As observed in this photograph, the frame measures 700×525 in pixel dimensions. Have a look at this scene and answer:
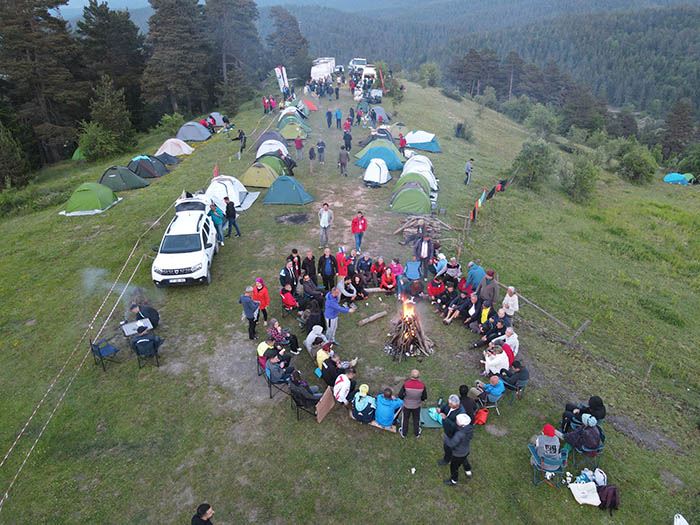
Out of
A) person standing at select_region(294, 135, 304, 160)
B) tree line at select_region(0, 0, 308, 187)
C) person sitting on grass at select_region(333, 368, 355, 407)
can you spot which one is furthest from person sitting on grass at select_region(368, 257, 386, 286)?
tree line at select_region(0, 0, 308, 187)

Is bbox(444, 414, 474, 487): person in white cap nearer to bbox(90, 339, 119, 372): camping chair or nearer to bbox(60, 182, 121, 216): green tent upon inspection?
bbox(90, 339, 119, 372): camping chair

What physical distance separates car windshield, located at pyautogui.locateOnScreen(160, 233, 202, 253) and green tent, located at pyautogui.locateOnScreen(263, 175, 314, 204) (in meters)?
6.58

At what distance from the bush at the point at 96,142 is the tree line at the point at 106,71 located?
9 centimetres

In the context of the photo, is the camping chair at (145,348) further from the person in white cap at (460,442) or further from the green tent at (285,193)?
the green tent at (285,193)

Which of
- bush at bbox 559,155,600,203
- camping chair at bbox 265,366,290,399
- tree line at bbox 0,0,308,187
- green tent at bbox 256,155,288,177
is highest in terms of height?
tree line at bbox 0,0,308,187

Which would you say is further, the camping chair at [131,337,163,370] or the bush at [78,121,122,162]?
the bush at [78,121,122,162]

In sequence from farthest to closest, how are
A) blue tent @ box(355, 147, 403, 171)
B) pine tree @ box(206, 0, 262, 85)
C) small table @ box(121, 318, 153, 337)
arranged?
pine tree @ box(206, 0, 262, 85) < blue tent @ box(355, 147, 403, 171) < small table @ box(121, 318, 153, 337)

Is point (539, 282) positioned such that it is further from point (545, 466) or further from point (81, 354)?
point (81, 354)

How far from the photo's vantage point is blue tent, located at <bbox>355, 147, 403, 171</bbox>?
2484 cm

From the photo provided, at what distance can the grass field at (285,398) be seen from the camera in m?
7.37

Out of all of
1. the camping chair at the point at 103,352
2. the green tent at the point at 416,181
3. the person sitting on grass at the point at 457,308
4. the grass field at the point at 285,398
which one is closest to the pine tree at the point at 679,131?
the grass field at the point at 285,398

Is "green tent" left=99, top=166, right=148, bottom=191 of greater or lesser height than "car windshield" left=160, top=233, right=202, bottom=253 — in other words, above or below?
below

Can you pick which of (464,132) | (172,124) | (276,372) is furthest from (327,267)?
(464,132)

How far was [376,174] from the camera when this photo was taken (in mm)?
22609
